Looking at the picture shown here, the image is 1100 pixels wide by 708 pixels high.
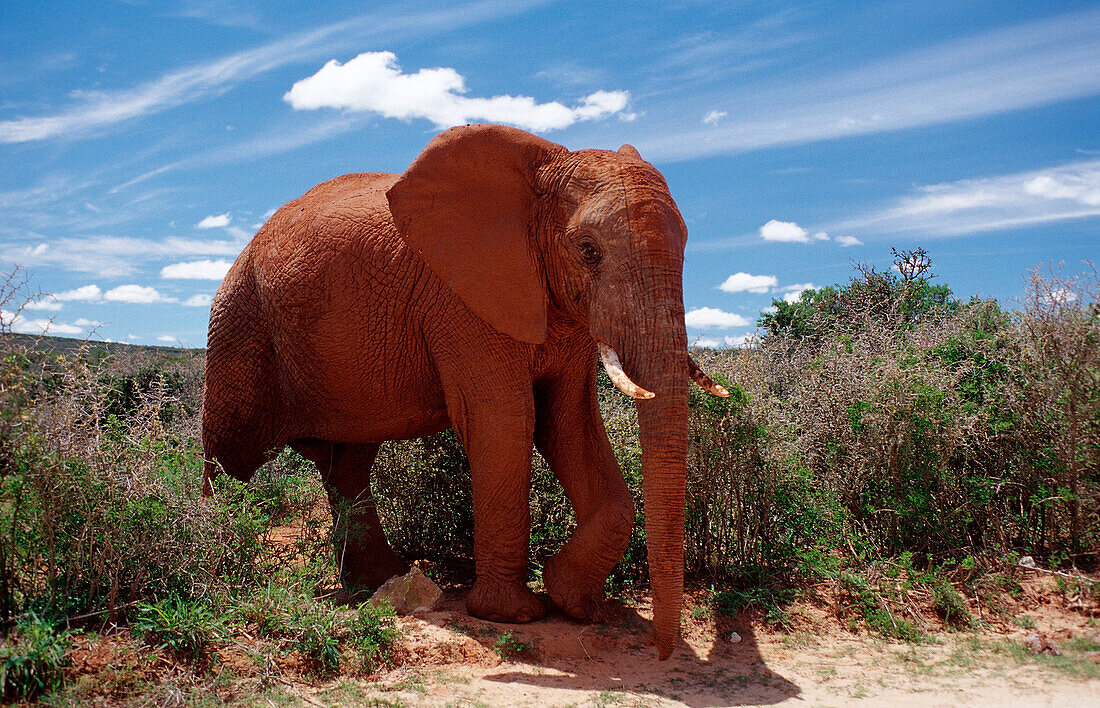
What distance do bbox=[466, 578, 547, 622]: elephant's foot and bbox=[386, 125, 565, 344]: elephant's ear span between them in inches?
A: 78.9

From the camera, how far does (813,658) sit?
20.0ft

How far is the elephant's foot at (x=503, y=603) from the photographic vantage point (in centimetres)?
642

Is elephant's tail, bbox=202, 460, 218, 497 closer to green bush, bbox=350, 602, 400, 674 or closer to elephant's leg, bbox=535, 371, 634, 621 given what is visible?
green bush, bbox=350, 602, 400, 674

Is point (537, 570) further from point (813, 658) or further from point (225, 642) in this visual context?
point (225, 642)

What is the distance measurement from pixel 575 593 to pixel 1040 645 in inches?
138

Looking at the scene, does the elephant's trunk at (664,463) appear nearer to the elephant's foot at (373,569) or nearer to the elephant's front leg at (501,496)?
the elephant's front leg at (501,496)

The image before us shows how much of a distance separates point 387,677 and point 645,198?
12.0 feet

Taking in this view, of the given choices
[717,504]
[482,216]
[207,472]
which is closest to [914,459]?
[717,504]

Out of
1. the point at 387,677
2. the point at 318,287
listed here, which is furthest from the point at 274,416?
the point at 387,677

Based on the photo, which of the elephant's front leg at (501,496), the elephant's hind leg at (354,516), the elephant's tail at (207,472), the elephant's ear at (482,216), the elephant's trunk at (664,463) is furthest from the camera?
the elephant's tail at (207,472)

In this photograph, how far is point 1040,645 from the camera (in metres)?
6.12

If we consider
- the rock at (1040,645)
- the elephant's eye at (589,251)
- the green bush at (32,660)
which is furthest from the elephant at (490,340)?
the rock at (1040,645)

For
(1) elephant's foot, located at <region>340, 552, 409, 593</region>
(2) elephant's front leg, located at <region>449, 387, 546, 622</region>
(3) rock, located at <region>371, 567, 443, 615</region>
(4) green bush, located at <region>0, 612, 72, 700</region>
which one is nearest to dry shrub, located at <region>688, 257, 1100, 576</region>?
(2) elephant's front leg, located at <region>449, 387, 546, 622</region>

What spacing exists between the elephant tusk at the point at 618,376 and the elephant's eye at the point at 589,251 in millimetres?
627
